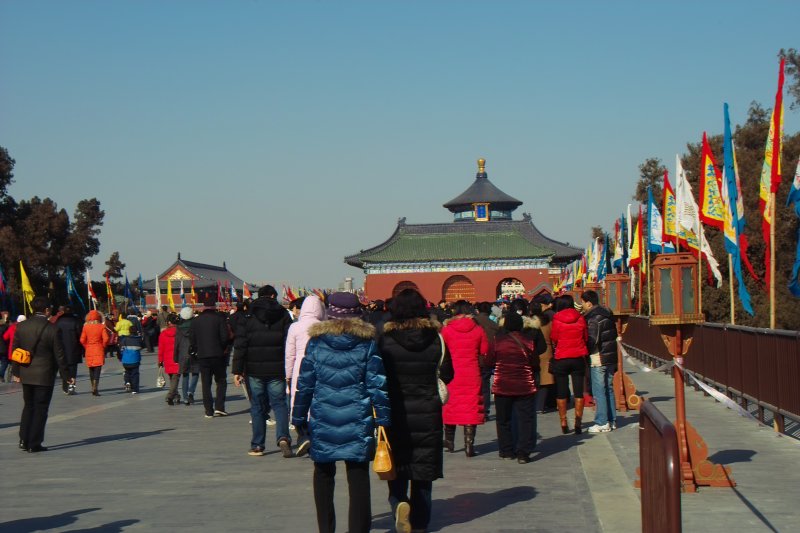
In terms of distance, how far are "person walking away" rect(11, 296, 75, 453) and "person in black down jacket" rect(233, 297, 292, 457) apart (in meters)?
2.32

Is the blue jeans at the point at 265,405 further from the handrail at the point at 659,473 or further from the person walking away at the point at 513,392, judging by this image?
the handrail at the point at 659,473

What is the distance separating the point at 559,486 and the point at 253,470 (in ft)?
9.48

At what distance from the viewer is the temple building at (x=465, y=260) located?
227 ft

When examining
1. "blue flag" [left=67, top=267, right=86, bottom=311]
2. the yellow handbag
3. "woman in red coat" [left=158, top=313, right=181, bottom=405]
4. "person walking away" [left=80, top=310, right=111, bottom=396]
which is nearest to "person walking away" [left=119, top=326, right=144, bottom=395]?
"person walking away" [left=80, top=310, right=111, bottom=396]

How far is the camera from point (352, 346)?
6688mm

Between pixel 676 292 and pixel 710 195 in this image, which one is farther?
pixel 710 195

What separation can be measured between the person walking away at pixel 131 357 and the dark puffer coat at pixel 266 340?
874 centimetres

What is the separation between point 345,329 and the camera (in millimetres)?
6699

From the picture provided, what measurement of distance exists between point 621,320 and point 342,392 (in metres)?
10.2

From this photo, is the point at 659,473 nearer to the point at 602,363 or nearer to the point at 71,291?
the point at 602,363

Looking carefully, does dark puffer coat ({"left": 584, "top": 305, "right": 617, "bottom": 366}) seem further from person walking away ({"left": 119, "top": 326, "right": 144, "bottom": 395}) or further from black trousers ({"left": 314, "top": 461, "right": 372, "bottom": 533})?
person walking away ({"left": 119, "top": 326, "right": 144, "bottom": 395})

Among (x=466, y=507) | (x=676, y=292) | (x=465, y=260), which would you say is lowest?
(x=466, y=507)

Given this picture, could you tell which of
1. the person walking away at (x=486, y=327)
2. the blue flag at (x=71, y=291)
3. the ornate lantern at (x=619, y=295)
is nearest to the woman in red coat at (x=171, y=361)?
the person walking away at (x=486, y=327)

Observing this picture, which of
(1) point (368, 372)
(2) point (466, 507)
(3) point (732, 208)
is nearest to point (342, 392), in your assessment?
(1) point (368, 372)
